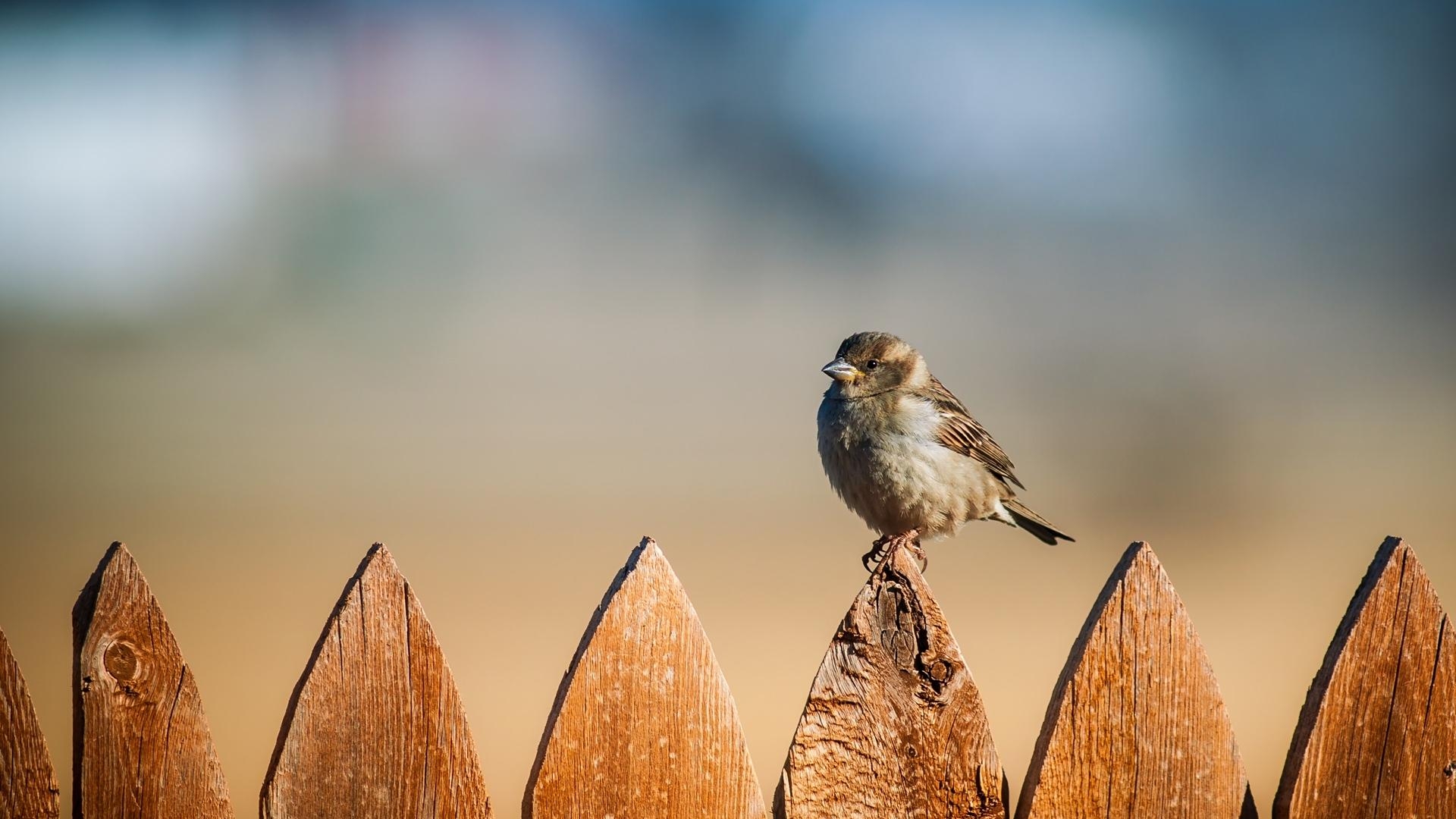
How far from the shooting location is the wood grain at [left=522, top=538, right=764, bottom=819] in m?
1.98

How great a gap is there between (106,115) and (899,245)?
6695 millimetres

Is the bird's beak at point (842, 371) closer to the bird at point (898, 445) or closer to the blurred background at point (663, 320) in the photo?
the bird at point (898, 445)

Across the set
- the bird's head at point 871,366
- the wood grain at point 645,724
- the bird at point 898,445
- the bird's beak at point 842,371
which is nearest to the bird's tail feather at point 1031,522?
the bird at point 898,445

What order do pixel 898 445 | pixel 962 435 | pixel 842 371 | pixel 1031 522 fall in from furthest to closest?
pixel 1031 522, pixel 962 435, pixel 842 371, pixel 898 445

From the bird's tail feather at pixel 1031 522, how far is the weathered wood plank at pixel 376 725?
110 inches

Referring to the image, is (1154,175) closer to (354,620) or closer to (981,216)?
(981,216)

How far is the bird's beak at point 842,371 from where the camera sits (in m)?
3.99

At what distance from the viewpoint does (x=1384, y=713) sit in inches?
81.4

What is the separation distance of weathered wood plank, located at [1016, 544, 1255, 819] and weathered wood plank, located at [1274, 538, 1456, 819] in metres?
0.13

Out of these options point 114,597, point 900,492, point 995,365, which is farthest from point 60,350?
point 114,597

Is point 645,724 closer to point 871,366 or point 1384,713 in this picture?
point 1384,713

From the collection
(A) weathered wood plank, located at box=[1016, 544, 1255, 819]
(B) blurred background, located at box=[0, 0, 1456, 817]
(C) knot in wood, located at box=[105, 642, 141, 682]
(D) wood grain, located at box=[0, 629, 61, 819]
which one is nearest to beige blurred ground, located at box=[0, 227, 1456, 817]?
(B) blurred background, located at box=[0, 0, 1456, 817]

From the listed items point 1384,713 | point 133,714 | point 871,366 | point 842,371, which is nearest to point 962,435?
point 871,366

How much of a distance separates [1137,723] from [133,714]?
1.55m
